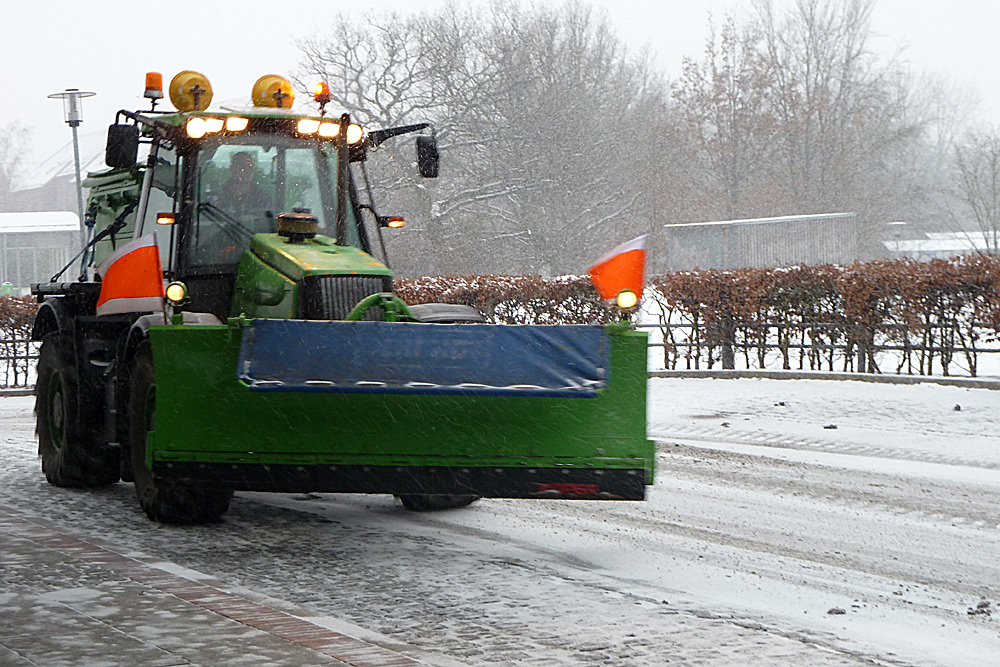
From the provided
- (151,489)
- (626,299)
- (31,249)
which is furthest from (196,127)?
(31,249)

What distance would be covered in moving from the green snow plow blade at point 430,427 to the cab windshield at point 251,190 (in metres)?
1.64

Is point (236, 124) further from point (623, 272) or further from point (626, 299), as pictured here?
point (626, 299)

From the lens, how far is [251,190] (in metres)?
8.14

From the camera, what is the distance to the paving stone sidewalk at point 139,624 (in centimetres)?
443

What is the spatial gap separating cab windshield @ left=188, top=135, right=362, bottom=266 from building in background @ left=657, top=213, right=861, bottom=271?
32.5 metres

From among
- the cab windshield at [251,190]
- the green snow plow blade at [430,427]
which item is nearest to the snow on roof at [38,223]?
the cab windshield at [251,190]

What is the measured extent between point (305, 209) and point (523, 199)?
3460 cm

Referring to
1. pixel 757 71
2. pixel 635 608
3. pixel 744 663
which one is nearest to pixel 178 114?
pixel 635 608

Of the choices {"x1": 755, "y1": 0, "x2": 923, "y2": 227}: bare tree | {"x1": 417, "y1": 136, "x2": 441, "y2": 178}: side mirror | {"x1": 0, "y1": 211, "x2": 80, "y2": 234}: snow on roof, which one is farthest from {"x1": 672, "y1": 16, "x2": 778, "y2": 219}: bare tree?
{"x1": 417, "y1": 136, "x2": 441, "y2": 178}: side mirror

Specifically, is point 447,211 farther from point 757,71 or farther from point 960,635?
point 960,635

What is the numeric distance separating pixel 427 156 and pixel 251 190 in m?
1.27

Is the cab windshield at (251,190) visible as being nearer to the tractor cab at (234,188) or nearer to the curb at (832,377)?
the tractor cab at (234,188)

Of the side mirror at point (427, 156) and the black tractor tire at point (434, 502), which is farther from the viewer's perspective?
the side mirror at point (427, 156)

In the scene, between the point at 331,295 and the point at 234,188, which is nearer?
the point at 331,295
